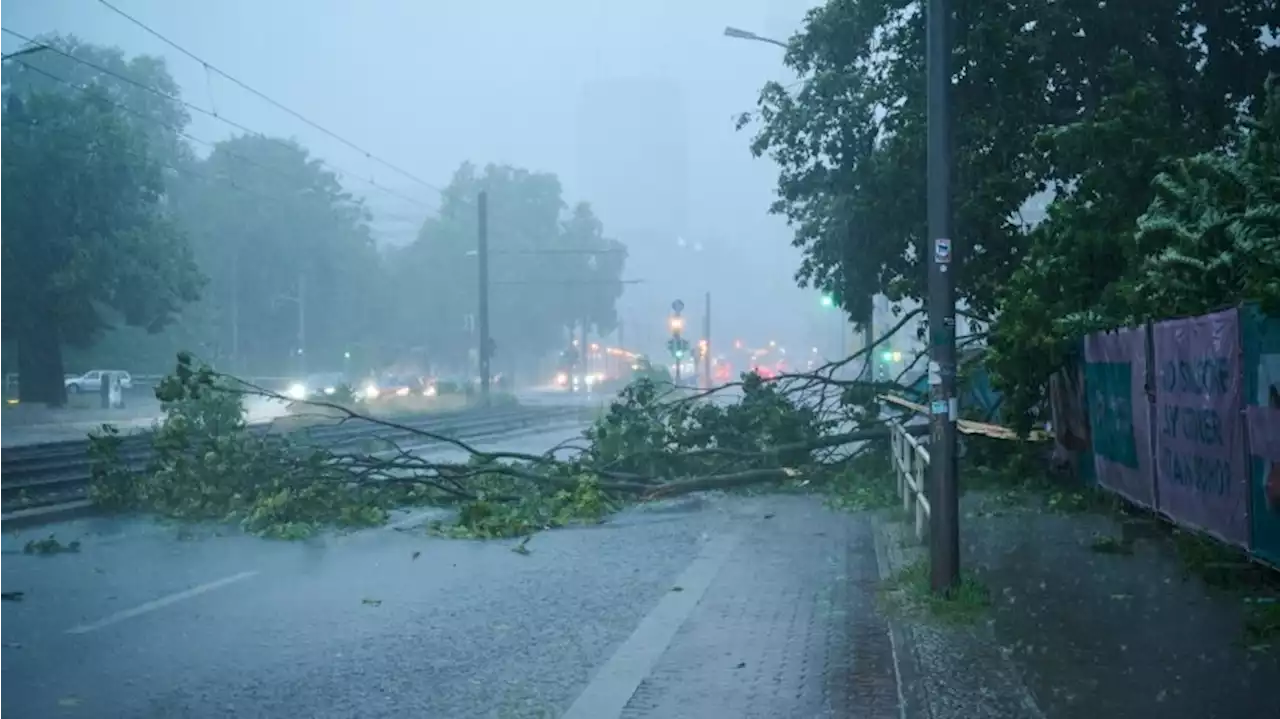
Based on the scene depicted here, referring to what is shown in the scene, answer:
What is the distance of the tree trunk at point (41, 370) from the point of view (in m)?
46.8

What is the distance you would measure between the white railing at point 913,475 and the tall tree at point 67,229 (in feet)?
109

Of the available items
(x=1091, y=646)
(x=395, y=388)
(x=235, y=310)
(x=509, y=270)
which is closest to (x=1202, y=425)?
(x=1091, y=646)

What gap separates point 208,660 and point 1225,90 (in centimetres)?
1781

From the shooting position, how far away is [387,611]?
34.7 ft

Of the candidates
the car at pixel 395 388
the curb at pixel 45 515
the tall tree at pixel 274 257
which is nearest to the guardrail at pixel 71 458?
the curb at pixel 45 515

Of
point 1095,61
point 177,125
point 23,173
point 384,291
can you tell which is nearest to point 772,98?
point 1095,61

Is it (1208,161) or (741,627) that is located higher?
(1208,161)

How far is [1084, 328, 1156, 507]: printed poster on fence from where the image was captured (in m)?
12.3

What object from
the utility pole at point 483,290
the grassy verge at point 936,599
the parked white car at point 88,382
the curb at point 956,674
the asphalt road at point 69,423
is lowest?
the curb at point 956,674

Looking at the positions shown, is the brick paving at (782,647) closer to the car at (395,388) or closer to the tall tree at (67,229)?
the tall tree at (67,229)

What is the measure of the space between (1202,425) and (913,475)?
4115 mm

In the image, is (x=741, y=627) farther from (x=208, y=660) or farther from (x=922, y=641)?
(x=208, y=660)

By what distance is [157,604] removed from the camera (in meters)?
11.0

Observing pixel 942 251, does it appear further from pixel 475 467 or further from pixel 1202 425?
pixel 475 467
